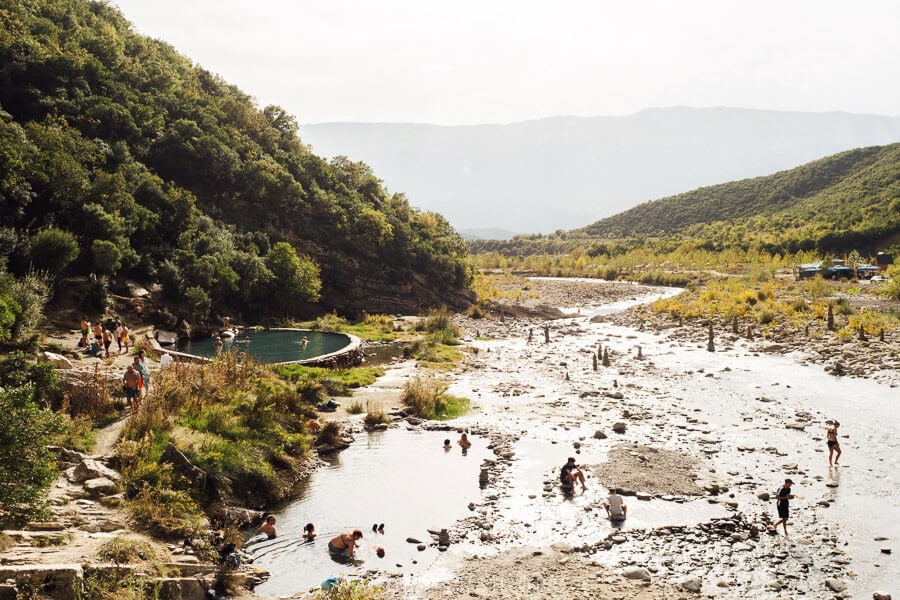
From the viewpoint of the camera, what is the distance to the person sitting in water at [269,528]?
16719 mm

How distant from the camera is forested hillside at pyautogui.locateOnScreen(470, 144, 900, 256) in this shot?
9481 cm

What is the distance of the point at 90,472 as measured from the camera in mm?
15742

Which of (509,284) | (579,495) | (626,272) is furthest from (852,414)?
(626,272)

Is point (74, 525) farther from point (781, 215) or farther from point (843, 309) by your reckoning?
point (781, 215)

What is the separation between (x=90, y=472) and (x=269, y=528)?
481 cm

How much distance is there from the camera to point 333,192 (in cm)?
7362

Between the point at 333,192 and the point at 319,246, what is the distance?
30.4 ft

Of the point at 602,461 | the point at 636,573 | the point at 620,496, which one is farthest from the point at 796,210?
the point at 636,573

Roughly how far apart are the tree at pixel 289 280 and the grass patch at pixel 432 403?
28.2m

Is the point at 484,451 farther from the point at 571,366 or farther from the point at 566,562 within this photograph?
the point at 571,366

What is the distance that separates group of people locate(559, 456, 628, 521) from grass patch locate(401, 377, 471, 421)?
8903 mm

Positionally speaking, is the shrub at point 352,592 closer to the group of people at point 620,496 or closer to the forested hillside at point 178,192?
the group of people at point 620,496

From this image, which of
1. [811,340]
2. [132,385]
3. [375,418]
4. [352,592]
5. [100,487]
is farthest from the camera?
[811,340]

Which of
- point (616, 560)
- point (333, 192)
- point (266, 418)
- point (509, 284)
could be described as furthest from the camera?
point (509, 284)
